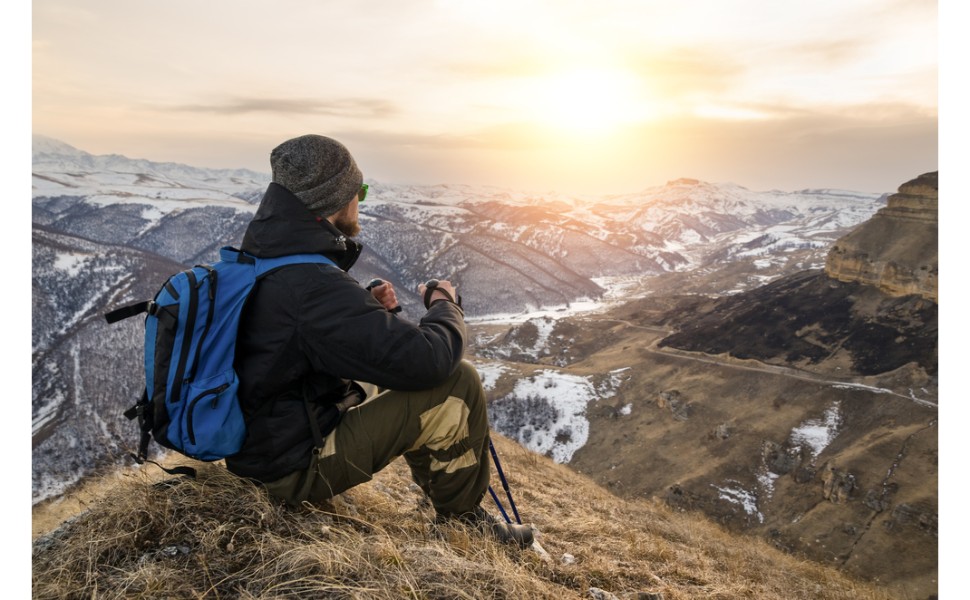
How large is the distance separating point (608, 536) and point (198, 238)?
604ft

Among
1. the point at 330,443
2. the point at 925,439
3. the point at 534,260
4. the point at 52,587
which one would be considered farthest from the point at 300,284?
the point at 534,260

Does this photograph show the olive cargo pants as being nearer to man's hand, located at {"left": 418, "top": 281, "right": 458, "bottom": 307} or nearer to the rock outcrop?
man's hand, located at {"left": 418, "top": 281, "right": 458, "bottom": 307}

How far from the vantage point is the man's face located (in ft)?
11.7

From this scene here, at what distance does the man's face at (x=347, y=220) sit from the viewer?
3570 millimetres

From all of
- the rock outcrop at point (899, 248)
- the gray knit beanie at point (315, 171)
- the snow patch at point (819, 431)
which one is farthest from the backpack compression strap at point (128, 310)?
the rock outcrop at point (899, 248)

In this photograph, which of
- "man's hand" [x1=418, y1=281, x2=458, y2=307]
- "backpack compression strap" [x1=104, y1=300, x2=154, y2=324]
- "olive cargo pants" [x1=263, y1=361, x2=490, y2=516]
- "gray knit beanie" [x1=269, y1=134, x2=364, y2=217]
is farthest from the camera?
"man's hand" [x1=418, y1=281, x2=458, y2=307]

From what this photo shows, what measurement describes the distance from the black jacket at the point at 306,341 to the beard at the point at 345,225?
16cm

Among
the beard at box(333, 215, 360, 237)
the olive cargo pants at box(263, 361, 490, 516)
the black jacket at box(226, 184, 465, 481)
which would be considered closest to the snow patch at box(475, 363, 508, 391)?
the olive cargo pants at box(263, 361, 490, 516)

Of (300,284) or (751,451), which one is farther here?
(751,451)

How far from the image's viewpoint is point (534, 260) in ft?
571

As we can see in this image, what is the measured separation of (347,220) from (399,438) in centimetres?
157

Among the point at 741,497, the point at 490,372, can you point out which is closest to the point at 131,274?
the point at 490,372

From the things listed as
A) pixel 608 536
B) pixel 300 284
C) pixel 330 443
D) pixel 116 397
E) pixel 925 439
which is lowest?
pixel 116 397

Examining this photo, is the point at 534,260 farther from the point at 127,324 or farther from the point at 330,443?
the point at 330,443
